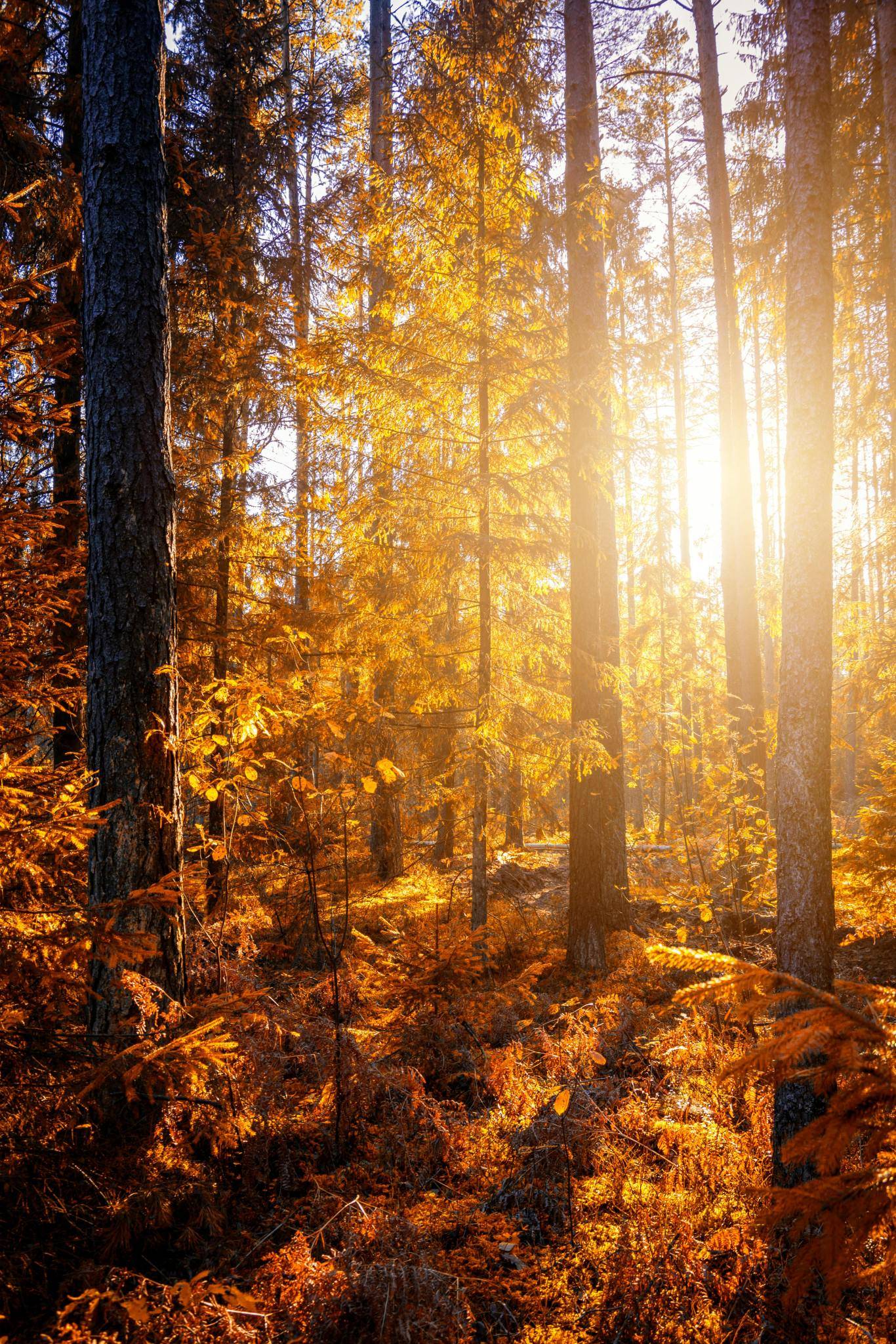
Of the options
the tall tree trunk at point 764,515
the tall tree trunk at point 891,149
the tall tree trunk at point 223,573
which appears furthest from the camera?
the tall tree trunk at point 764,515

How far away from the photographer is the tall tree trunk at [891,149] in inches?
312

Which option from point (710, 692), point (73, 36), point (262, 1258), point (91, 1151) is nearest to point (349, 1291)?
point (262, 1258)

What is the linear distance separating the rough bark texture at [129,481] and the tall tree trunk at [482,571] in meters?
3.17

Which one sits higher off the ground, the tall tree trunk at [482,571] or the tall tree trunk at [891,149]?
the tall tree trunk at [891,149]

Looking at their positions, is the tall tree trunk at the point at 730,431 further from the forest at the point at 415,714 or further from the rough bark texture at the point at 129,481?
the rough bark texture at the point at 129,481

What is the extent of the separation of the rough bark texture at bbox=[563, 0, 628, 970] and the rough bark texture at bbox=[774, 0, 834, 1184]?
294 cm

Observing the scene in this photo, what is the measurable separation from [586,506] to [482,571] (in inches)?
57.0

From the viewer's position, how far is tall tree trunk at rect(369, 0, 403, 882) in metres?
6.93

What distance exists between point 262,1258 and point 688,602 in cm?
1550

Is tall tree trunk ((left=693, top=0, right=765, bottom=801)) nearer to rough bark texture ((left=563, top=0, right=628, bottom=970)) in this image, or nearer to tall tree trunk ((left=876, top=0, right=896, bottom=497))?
tall tree trunk ((left=876, top=0, right=896, bottom=497))

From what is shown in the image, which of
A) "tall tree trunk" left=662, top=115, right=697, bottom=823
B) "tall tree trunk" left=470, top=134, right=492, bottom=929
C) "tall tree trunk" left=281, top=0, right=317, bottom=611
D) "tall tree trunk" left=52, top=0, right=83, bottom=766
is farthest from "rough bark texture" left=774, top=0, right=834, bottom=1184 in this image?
"tall tree trunk" left=662, top=115, right=697, bottom=823

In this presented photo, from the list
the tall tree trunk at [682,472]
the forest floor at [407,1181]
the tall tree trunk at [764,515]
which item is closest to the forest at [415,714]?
the forest floor at [407,1181]

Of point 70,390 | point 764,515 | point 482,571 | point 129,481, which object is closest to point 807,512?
point 482,571

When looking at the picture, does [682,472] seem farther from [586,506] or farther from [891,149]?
[586,506]
